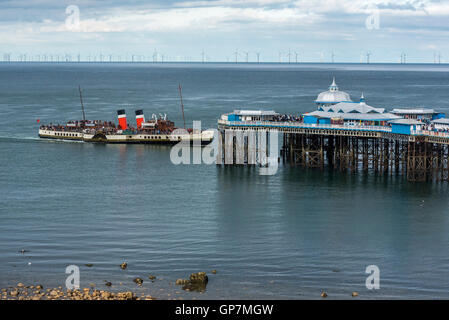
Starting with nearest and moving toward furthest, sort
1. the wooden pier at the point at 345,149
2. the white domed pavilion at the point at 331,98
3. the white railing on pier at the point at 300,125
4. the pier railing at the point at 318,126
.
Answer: the pier railing at the point at 318,126 < the wooden pier at the point at 345,149 < the white railing on pier at the point at 300,125 < the white domed pavilion at the point at 331,98

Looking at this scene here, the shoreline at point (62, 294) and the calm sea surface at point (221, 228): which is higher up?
the calm sea surface at point (221, 228)

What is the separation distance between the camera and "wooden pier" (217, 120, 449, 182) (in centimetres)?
8056

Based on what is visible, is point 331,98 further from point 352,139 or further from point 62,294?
point 62,294

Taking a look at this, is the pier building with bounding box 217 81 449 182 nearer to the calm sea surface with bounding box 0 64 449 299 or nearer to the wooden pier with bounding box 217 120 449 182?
the wooden pier with bounding box 217 120 449 182

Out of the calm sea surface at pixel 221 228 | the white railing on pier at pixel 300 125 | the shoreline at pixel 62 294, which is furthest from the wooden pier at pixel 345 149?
the shoreline at pixel 62 294

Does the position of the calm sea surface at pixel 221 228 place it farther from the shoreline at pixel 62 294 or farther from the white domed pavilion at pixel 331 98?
the white domed pavilion at pixel 331 98

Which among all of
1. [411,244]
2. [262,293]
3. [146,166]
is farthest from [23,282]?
[146,166]

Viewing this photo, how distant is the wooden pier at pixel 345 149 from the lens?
8056 centimetres

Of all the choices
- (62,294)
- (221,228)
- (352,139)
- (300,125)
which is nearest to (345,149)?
(352,139)

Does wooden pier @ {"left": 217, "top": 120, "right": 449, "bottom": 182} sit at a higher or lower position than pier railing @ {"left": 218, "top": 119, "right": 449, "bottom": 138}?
lower

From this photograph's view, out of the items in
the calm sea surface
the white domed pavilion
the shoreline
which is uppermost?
the white domed pavilion

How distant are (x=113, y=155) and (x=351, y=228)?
5011 centimetres

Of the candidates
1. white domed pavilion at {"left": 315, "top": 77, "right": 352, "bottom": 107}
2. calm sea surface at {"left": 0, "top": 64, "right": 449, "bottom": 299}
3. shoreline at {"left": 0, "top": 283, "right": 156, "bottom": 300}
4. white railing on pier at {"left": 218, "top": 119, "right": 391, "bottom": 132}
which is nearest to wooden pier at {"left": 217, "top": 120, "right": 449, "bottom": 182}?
white railing on pier at {"left": 218, "top": 119, "right": 391, "bottom": 132}

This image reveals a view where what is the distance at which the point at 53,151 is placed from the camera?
358 ft
